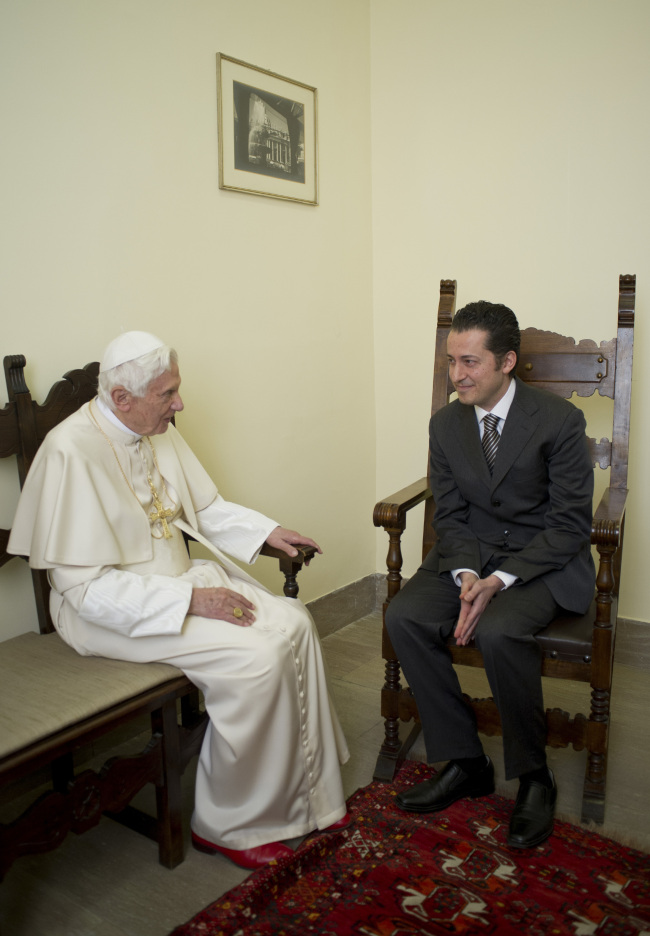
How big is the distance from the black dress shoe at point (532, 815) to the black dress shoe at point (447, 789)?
6.7 inches

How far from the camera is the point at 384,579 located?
4.17 m

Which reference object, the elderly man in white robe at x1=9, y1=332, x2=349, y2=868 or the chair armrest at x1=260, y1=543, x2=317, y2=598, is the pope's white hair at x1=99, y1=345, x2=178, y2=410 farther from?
the chair armrest at x1=260, y1=543, x2=317, y2=598

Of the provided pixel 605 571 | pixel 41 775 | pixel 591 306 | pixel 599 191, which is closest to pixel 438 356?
pixel 591 306

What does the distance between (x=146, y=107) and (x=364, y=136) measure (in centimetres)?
144

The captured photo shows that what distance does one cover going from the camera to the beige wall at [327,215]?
2.48 metres

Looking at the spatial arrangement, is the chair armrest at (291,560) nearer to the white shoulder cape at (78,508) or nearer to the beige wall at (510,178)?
the white shoulder cape at (78,508)

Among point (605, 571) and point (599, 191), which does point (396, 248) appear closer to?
point (599, 191)

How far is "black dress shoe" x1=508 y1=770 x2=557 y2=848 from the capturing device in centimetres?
224

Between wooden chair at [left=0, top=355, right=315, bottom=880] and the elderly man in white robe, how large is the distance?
3.0 inches

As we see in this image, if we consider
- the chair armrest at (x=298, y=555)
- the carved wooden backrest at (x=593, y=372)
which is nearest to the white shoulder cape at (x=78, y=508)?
the chair armrest at (x=298, y=555)

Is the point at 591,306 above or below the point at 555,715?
above

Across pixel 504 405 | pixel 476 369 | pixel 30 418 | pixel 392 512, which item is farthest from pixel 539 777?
pixel 30 418

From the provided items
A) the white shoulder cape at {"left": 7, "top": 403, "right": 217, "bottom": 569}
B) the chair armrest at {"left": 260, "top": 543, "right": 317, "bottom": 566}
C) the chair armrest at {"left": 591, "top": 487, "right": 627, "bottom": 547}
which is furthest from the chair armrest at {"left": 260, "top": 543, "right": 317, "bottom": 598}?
the chair armrest at {"left": 591, "top": 487, "right": 627, "bottom": 547}

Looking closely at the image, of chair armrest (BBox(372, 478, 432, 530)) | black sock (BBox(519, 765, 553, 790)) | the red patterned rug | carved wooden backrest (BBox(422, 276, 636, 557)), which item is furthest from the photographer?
carved wooden backrest (BBox(422, 276, 636, 557))
